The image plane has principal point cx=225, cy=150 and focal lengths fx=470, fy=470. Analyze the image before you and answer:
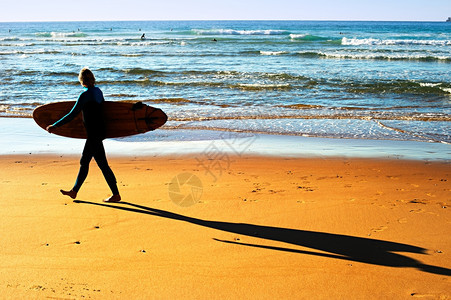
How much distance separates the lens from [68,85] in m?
18.4

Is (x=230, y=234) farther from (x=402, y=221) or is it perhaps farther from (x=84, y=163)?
(x=84, y=163)

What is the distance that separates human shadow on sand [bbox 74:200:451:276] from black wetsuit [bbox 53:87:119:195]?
1.11 m

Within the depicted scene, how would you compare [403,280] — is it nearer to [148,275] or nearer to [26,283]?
[148,275]

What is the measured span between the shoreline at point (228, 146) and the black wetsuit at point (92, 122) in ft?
8.51

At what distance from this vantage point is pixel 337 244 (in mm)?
4387

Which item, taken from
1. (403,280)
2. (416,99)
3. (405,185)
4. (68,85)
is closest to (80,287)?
(403,280)

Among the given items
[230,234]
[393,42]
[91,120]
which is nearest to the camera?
[230,234]

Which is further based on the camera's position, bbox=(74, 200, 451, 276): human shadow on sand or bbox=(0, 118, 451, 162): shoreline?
bbox=(0, 118, 451, 162): shoreline

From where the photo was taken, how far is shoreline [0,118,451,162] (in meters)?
8.28

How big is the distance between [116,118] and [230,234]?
247cm

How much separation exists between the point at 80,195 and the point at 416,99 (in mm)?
12063

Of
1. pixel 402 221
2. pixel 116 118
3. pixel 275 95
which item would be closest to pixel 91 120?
pixel 116 118

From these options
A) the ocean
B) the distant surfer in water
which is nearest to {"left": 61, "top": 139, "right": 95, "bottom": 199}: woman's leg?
the distant surfer in water

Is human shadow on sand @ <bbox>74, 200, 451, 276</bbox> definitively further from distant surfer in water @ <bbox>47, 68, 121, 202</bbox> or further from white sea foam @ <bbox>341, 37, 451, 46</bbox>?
white sea foam @ <bbox>341, 37, 451, 46</bbox>
